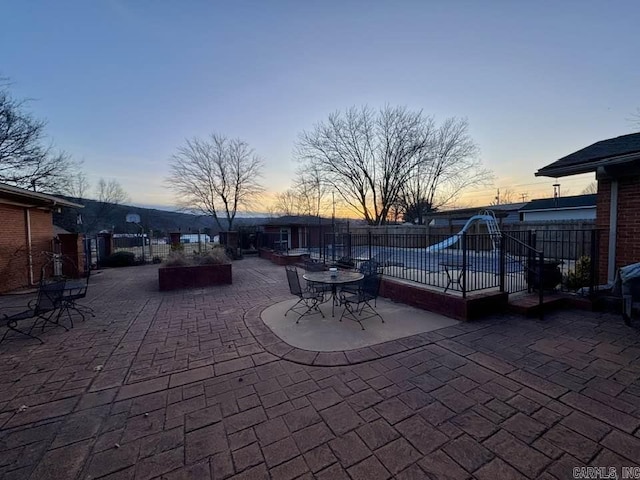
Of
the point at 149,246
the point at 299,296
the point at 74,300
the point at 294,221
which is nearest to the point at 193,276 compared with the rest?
the point at 74,300

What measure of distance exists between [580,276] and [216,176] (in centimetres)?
2169

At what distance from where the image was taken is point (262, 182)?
21.9 metres

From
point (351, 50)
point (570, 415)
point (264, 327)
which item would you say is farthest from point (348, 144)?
point (570, 415)

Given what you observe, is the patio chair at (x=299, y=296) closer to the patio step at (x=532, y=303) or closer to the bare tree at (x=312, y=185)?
the patio step at (x=532, y=303)

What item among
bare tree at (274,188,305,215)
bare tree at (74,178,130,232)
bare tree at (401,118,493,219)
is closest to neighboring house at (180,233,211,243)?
bare tree at (74,178,130,232)

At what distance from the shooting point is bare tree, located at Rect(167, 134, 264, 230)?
20.1 metres

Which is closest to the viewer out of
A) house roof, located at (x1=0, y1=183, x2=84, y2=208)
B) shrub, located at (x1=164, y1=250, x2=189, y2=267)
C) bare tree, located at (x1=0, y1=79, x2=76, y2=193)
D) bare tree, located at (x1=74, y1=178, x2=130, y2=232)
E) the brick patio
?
the brick patio

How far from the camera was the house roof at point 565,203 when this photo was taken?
52.8 ft

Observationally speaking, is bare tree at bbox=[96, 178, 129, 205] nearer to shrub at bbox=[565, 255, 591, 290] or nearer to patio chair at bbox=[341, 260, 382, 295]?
patio chair at bbox=[341, 260, 382, 295]

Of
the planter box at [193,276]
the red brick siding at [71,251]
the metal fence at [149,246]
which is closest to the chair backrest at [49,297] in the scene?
the planter box at [193,276]

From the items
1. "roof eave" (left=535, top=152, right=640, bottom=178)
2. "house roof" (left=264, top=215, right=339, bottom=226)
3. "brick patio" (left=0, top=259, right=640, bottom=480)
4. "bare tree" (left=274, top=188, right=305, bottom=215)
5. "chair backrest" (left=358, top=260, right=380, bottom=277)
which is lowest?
"brick patio" (left=0, top=259, right=640, bottom=480)

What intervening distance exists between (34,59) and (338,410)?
1103 cm

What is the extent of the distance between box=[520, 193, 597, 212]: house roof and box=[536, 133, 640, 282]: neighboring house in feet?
48.4

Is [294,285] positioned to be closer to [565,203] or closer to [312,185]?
[312,185]
